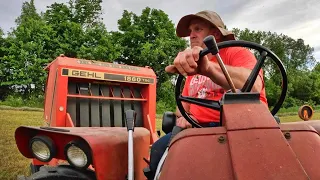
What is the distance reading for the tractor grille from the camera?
16.8ft

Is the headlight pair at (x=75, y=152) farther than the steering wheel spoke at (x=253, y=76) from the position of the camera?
Yes

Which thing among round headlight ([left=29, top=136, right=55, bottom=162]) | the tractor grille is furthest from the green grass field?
round headlight ([left=29, top=136, right=55, bottom=162])

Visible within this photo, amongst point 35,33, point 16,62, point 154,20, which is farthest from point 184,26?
point 154,20

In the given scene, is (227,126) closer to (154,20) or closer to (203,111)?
(203,111)

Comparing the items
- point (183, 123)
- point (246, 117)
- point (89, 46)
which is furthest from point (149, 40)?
point (246, 117)

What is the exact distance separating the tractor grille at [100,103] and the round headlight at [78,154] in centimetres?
284

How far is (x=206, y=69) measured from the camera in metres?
1.90

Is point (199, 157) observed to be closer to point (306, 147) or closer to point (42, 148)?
point (306, 147)

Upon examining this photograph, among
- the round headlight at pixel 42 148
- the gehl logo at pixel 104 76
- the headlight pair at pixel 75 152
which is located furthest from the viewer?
the gehl logo at pixel 104 76

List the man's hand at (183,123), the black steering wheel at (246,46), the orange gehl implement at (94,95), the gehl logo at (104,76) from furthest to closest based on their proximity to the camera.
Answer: the gehl logo at (104,76) < the orange gehl implement at (94,95) < the man's hand at (183,123) < the black steering wheel at (246,46)

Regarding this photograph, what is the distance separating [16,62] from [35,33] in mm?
3562

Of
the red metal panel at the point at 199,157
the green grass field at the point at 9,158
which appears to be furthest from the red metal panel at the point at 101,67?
the red metal panel at the point at 199,157

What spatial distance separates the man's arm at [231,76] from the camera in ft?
6.50

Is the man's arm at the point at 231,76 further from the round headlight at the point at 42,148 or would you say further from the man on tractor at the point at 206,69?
the round headlight at the point at 42,148
